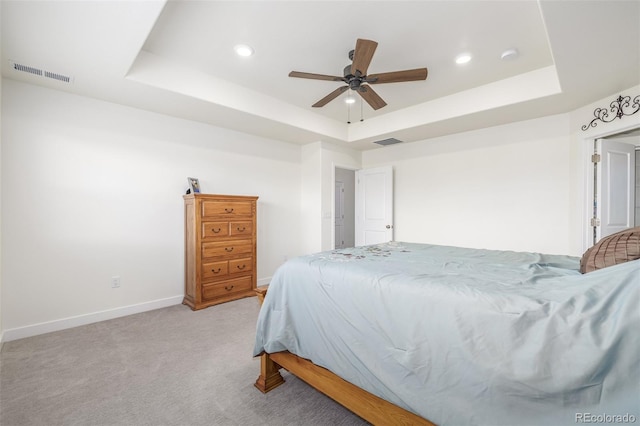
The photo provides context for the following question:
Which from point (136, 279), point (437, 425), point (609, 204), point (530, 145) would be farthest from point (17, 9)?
point (609, 204)

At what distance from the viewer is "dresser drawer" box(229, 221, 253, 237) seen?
3.75 m

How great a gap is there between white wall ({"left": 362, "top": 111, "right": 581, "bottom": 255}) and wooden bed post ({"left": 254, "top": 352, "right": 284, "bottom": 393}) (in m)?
3.55

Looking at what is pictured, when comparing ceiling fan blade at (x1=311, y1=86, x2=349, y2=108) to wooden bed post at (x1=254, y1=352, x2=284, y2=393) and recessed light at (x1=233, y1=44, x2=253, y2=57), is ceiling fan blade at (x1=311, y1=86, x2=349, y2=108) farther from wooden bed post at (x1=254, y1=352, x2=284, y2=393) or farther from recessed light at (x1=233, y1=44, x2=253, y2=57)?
wooden bed post at (x1=254, y1=352, x2=284, y2=393)

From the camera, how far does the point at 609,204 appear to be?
3.17 m

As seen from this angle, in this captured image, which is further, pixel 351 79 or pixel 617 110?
pixel 617 110

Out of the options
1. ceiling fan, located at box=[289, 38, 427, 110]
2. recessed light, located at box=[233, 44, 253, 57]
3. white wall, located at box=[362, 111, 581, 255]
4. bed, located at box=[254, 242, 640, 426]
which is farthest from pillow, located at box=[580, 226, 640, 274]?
recessed light, located at box=[233, 44, 253, 57]

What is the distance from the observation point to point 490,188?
13.4 feet

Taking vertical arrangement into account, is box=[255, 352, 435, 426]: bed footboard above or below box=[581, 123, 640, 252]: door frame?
below

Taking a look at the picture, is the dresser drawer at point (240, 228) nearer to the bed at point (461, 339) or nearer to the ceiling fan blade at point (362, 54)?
the bed at point (461, 339)

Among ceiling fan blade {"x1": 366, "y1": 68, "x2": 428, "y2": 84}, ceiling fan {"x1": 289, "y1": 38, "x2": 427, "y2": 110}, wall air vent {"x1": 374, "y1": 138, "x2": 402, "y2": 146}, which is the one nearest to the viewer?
ceiling fan {"x1": 289, "y1": 38, "x2": 427, "y2": 110}

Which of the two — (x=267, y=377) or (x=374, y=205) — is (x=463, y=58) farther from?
(x=267, y=377)

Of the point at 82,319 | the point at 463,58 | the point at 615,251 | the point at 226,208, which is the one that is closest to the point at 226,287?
the point at 226,208

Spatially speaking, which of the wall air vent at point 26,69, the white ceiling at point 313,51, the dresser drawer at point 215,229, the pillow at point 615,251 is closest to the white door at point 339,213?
the white ceiling at point 313,51

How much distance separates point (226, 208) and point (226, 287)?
105 cm
